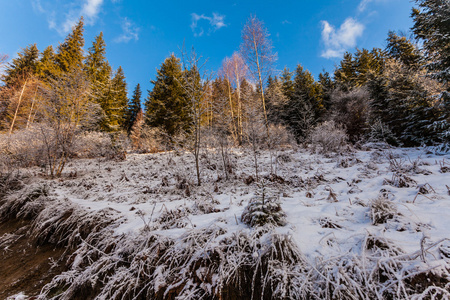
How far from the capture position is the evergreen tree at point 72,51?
1509 cm

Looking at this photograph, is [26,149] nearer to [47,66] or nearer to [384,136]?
[47,66]

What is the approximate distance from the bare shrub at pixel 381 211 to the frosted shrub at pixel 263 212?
35.4 inches

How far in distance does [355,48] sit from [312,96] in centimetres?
936

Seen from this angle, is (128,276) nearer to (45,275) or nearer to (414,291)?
(45,275)

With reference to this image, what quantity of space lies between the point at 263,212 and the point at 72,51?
74.4 ft

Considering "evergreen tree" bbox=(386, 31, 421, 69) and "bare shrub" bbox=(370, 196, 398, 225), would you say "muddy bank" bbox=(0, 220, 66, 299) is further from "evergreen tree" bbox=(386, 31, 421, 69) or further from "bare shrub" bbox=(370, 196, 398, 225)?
"evergreen tree" bbox=(386, 31, 421, 69)

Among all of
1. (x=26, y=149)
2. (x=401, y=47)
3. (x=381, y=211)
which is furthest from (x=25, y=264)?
(x=401, y=47)

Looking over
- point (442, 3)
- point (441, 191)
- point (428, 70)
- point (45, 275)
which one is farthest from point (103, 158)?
point (442, 3)

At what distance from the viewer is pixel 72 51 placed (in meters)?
15.6

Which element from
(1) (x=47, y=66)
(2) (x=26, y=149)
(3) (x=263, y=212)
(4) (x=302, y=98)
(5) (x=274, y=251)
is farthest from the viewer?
(4) (x=302, y=98)

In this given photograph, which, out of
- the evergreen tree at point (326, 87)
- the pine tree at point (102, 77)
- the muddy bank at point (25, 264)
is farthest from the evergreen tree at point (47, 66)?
the evergreen tree at point (326, 87)

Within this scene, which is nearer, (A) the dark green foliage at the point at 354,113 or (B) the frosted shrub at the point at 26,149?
(B) the frosted shrub at the point at 26,149

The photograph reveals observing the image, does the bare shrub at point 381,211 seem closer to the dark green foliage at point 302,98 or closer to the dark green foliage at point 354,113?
the dark green foliage at point 354,113

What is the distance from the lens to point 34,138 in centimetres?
835
